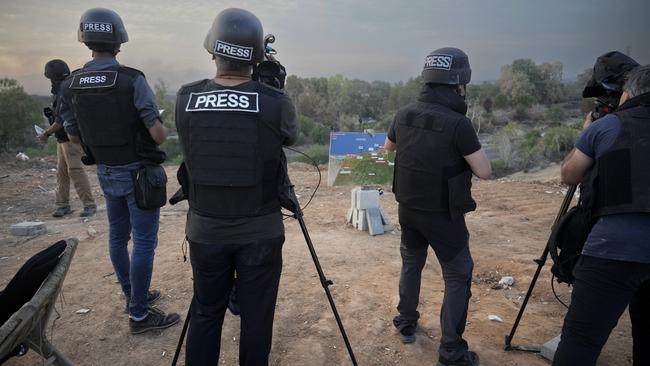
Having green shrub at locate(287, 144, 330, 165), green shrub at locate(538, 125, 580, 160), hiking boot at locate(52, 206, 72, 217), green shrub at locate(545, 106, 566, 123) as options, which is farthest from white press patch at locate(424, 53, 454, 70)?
green shrub at locate(545, 106, 566, 123)

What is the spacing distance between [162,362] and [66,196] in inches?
198

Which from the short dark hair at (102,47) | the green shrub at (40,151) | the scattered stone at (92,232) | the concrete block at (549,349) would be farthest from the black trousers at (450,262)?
the green shrub at (40,151)

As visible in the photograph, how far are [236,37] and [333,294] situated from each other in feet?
9.27

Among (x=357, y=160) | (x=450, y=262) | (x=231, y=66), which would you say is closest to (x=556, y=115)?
(x=357, y=160)

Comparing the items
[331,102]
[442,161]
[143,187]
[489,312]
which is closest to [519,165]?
[489,312]

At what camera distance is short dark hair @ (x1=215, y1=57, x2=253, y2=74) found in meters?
2.19

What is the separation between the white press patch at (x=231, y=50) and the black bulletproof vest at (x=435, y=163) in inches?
52.3

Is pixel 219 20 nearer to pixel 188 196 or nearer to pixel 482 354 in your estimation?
pixel 188 196

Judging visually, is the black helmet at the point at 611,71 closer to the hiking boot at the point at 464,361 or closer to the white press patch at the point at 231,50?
the hiking boot at the point at 464,361

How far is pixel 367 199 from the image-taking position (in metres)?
6.19

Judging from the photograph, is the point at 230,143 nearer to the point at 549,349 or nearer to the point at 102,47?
the point at 102,47

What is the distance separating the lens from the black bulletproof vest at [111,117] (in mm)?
2967

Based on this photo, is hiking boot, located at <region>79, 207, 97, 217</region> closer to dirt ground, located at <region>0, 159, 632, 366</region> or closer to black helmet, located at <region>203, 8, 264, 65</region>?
dirt ground, located at <region>0, 159, 632, 366</region>

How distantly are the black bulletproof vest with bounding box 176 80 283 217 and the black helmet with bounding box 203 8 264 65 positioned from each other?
0.50ft
